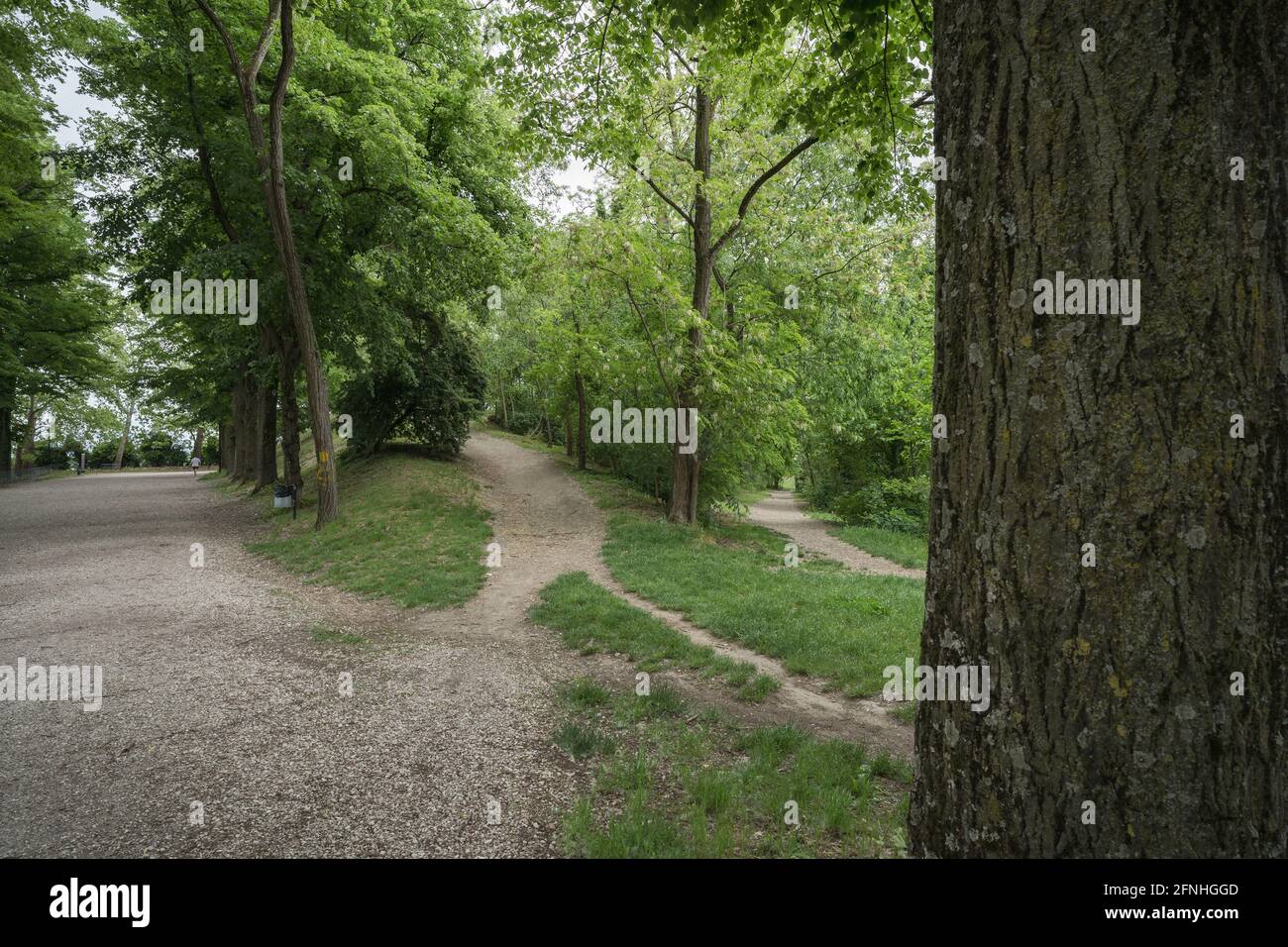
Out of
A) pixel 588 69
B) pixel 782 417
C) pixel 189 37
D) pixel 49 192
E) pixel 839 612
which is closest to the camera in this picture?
pixel 588 69

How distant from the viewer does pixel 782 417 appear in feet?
50.3

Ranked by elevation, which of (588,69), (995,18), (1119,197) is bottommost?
(1119,197)

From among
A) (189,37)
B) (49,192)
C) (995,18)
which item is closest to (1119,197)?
(995,18)

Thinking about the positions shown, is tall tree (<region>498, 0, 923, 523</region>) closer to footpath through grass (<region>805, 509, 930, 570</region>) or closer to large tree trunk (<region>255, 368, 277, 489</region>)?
footpath through grass (<region>805, 509, 930, 570</region>)

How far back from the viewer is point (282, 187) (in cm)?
1314

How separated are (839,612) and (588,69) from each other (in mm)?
7718

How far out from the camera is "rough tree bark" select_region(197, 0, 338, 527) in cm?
1192

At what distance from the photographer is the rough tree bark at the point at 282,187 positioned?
11920 mm

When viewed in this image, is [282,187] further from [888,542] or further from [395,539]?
[888,542]

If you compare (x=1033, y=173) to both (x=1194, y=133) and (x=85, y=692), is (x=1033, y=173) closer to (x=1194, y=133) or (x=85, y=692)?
(x=1194, y=133)

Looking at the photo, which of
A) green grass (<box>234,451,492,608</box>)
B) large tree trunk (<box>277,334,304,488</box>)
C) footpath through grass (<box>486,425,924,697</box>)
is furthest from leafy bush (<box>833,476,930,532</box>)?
large tree trunk (<box>277,334,304,488</box>)

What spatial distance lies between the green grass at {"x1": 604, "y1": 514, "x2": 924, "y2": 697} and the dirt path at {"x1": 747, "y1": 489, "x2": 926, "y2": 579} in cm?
112

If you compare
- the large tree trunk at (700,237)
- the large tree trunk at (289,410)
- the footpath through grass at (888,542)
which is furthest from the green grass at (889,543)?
the large tree trunk at (289,410)

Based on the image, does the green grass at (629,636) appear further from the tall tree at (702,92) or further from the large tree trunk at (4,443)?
the large tree trunk at (4,443)
